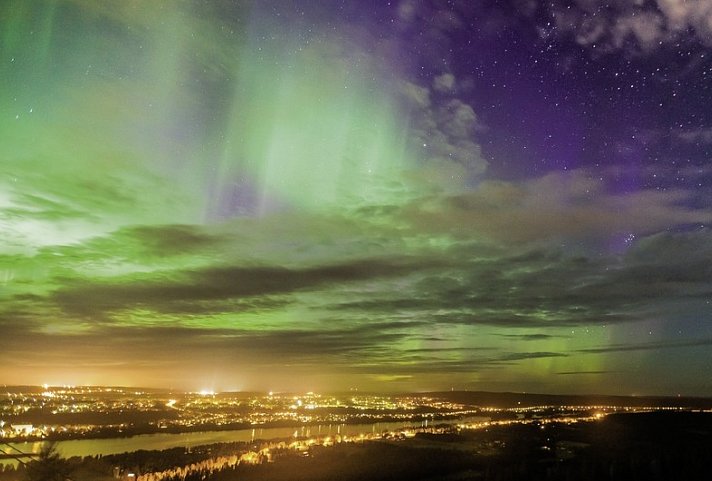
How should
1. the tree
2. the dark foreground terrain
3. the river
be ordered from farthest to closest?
the river, the dark foreground terrain, the tree

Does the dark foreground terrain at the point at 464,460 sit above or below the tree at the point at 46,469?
below

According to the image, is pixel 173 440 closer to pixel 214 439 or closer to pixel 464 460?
pixel 214 439

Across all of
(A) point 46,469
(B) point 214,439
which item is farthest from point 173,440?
(A) point 46,469

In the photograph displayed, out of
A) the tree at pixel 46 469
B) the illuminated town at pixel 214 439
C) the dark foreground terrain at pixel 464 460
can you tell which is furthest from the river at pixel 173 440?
the tree at pixel 46 469

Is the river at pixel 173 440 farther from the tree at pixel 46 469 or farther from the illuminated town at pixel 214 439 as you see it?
the tree at pixel 46 469

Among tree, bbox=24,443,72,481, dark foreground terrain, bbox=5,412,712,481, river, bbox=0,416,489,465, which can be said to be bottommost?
river, bbox=0,416,489,465

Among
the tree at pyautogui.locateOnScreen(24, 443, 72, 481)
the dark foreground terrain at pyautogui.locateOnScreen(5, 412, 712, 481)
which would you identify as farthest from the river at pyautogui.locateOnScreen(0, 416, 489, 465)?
the tree at pyautogui.locateOnScreen(24, 443, 72, 481)

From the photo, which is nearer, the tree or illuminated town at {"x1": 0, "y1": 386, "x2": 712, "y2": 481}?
the tree

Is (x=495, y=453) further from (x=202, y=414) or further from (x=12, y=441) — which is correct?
(x=202, y=414)

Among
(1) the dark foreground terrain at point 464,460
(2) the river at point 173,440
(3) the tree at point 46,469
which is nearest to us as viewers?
(3) the tree at point 46,469

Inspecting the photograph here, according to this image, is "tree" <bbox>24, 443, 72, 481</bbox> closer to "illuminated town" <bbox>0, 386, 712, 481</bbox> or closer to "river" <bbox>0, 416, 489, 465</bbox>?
"illuminated town" <bbox>0, 386, 712, 481</bbox>
